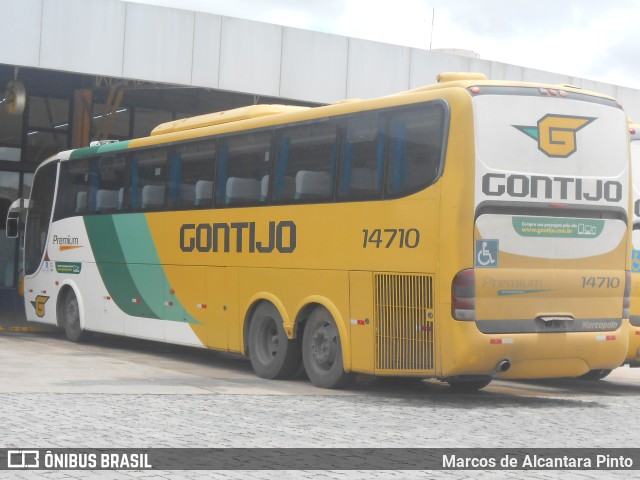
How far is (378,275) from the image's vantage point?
13.5 metres

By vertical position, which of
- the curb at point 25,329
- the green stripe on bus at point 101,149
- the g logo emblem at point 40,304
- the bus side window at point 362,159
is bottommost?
the curb at point 25,329

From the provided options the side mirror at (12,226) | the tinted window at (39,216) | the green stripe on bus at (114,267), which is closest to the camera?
the green stripe on bus at (114,267)

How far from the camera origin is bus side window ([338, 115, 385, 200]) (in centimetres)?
1358

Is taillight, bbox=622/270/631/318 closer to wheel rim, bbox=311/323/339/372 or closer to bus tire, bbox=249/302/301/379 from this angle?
wheel rim, bbox=311/323/339/372

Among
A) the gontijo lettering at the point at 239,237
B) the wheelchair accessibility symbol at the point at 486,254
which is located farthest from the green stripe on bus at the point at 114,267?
the wheelchair accessibility symbol at the point at 486,254

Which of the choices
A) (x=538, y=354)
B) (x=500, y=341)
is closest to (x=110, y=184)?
(x=500, y=341)

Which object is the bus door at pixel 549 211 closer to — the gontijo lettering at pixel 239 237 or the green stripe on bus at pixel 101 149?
the gontijo lettering at pixel 239 237

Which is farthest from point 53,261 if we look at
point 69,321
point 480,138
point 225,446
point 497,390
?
point 225,446

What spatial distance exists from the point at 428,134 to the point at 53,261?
10572 millimetres

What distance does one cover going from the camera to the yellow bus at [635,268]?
49.7 ft

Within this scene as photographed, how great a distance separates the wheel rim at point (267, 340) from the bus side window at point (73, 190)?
5987 millimetres

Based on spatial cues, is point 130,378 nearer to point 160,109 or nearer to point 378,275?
point 378,275

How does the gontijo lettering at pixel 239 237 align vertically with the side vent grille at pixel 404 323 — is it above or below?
above

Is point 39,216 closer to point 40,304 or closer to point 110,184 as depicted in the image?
point 40,304
